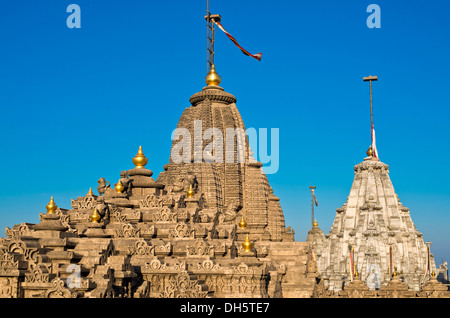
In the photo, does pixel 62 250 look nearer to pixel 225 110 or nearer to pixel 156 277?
pixel 156 277

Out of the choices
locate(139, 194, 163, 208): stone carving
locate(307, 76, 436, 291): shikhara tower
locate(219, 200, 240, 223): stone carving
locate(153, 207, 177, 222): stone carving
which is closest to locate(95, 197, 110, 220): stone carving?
locate(153, 207, 177, 222): stone carving

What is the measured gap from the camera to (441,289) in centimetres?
6875

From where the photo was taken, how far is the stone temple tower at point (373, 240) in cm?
7525

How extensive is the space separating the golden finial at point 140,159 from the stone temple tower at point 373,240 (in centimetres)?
3205

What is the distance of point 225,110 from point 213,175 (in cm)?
982

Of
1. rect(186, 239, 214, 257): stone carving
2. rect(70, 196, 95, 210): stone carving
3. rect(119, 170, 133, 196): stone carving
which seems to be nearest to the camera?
rect(186, 239, 214, 257): stone carving

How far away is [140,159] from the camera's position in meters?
55.7

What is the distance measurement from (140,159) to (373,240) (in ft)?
110

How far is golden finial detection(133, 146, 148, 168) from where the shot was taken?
55.7m

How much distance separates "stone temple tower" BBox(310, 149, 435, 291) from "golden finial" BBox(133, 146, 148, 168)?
32.1 meters

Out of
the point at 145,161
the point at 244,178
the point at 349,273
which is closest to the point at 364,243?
the point at 349,273

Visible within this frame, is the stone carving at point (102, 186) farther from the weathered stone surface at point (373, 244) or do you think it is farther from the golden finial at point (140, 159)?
the weathered stone surface at point (373, 244)

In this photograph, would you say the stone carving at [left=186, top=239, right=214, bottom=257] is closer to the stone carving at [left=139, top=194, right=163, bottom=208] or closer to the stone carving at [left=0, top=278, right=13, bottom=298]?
the stone carving at [left=139, top=194, right=163, bottom=208]

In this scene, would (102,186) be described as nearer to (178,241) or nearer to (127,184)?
(127,184)
